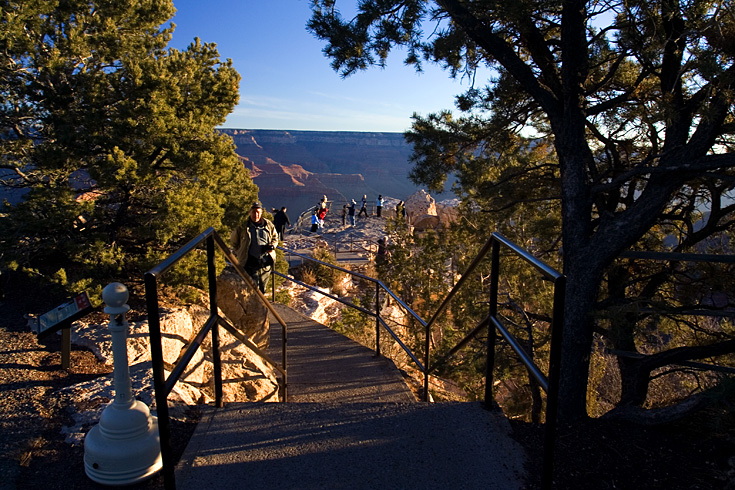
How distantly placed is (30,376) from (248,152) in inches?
5979

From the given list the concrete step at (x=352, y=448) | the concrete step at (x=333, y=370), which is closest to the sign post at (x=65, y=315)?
the concrete step at (x=352, y=448)

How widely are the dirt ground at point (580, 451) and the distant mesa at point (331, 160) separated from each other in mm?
118090

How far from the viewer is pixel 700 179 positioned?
5.52 meters

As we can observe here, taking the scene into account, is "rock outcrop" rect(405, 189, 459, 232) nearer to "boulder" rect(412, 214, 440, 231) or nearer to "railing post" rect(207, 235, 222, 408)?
"boulder" rect(412, 214, 440, 231)

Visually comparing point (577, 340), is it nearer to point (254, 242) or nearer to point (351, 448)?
point (351, 448)

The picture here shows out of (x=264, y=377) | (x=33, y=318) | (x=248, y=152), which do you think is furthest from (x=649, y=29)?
(x=248, y=152)

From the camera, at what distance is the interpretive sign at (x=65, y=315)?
10.8 ft

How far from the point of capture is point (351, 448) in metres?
2.35

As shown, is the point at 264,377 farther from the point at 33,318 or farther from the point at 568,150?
the point at 568,150

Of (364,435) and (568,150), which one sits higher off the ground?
(568,150)

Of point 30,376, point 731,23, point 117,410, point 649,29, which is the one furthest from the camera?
point 649,29

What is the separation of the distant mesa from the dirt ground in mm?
118090

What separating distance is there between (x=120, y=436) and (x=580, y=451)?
2259 mm

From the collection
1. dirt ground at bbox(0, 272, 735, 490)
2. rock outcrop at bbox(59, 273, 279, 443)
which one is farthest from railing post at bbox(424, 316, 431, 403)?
dirt ground at bbox(0, 272, 735, 490)
